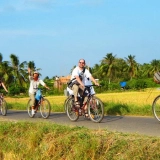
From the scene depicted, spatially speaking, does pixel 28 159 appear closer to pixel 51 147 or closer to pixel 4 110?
pixel 51 147

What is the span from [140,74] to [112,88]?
33479 mm

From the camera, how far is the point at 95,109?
11898 millimetres

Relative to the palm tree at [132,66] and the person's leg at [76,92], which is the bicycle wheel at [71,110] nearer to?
the person's leg at [76,92]

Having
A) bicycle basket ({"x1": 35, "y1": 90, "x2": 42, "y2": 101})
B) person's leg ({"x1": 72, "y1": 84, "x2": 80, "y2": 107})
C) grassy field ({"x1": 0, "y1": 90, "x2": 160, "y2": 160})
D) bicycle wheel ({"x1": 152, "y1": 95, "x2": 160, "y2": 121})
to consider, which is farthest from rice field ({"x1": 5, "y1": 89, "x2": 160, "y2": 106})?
grassy field ({"x1": 0, "y1": 90, "x2": 160, "y2": 160})

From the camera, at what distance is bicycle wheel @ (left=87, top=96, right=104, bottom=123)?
11.8 meters

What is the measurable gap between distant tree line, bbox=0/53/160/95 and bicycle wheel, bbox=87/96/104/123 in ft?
227

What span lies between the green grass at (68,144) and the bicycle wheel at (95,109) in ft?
12.6

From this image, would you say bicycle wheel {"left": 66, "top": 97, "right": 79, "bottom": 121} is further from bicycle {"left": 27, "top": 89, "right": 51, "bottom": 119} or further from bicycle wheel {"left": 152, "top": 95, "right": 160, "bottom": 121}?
bicycle wheel {"left": 152, "top": 95, "right": 160, "bottom": 121}

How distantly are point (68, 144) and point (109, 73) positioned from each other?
10804 cm

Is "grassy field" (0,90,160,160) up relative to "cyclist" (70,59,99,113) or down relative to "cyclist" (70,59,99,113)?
down

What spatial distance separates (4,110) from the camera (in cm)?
1681

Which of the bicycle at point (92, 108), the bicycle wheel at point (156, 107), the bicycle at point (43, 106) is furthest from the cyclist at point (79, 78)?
the bicycle at point (43, 106)

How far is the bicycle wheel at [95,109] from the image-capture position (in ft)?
38.8

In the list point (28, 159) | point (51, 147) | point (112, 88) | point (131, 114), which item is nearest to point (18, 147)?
point (28, 159)
